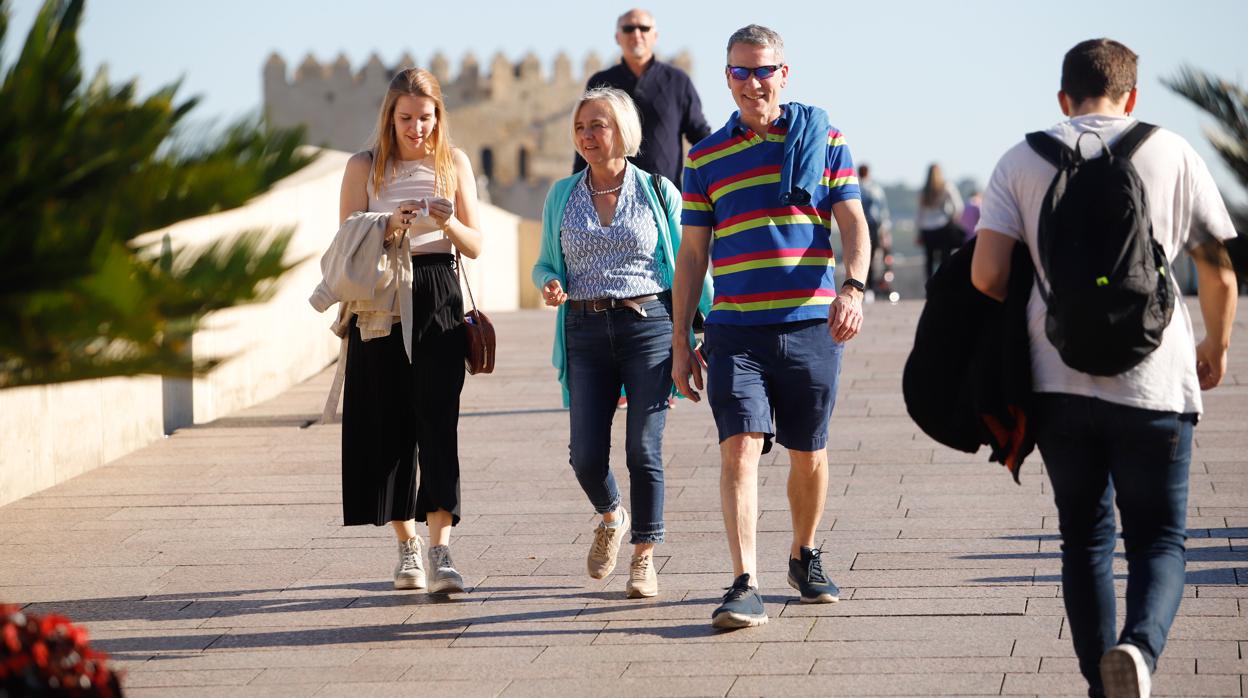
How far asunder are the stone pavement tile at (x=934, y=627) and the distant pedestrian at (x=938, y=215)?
15.5 m

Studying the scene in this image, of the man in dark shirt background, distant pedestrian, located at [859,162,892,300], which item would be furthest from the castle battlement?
the man in dark shirt background

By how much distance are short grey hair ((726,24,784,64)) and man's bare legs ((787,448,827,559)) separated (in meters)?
1.21

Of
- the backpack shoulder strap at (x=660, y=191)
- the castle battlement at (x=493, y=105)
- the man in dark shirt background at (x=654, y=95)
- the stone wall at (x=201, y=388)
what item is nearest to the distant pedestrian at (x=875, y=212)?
the stone wall at (x=201, y=388)

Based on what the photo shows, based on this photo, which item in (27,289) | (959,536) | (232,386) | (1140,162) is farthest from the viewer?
(232,386)

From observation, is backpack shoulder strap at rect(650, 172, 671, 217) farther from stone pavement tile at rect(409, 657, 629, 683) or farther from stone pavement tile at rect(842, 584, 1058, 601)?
stone pavement tile at rect(409, 657, 629, 683)

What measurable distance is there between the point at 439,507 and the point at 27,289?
3289 mm

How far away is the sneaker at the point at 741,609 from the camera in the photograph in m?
5.25

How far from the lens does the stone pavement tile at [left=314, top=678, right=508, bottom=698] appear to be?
4.75 metres

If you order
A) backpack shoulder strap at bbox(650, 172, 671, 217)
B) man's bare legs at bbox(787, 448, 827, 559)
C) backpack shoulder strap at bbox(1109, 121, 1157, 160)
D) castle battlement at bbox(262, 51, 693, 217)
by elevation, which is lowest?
man's bare legs at bbox(787, 448, 827, 559)

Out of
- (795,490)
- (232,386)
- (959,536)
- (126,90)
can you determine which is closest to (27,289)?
(126,90)

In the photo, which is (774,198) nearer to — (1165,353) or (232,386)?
(1165,353)

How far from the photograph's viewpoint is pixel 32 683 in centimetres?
299

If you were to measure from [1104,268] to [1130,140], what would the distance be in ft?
1.09

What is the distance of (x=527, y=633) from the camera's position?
539 centimetres
